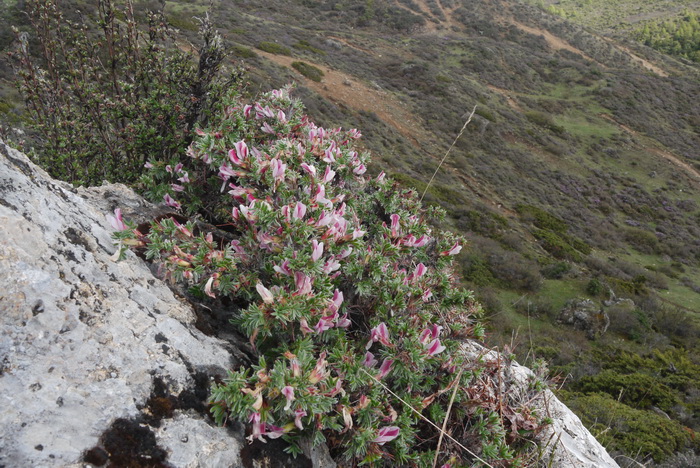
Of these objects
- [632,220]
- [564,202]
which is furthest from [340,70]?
[632,220]

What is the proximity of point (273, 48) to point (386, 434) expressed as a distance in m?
29.8

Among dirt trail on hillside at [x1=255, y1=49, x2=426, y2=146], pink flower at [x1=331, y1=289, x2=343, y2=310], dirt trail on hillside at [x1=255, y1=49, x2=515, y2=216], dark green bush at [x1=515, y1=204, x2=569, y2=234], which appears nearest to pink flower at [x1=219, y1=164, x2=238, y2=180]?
pink flower at [x1=331, y1=289, x2=343, y2=310]

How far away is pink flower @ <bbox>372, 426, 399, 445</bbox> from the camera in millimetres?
1521

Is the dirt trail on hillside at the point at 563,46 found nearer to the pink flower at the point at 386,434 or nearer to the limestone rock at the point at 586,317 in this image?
the limestone rock at the point at 586,317

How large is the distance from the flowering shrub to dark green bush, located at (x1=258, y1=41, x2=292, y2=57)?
Result: 27867mm

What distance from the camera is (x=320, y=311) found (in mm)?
1576

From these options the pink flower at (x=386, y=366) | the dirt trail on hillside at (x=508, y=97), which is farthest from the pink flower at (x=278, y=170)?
the dirt trail on hillside at (x=508, y=97)

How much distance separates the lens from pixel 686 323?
13.1 metres

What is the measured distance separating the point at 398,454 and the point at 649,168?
37.6 metres

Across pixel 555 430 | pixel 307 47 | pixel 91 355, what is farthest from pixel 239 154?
pixel 307 47

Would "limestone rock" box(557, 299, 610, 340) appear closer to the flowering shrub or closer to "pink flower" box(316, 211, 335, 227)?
the flowering shrub

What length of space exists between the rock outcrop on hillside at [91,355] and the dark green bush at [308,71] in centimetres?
2560

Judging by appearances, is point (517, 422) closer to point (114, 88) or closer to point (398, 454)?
point (398, 454)

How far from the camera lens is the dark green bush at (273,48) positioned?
2741 cm
